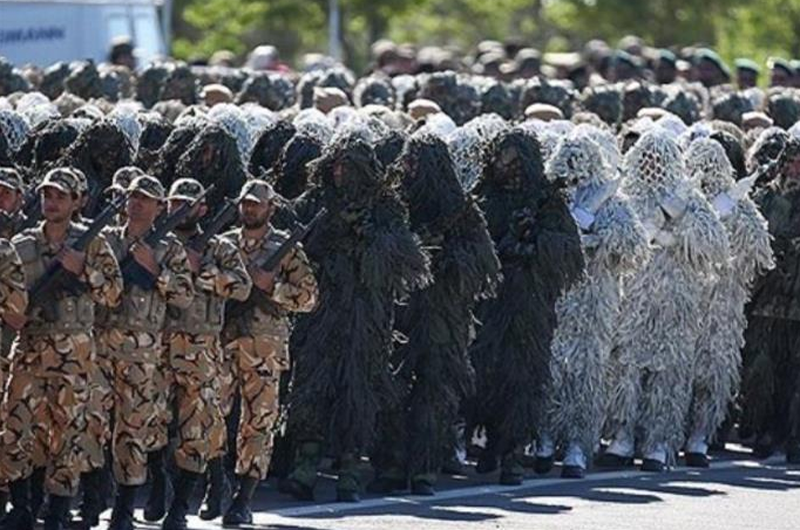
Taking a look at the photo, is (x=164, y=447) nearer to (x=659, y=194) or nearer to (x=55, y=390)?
(x=55, y=390)

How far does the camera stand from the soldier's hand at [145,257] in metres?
14.5

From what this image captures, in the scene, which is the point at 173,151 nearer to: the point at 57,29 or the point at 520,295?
the point at 520,295

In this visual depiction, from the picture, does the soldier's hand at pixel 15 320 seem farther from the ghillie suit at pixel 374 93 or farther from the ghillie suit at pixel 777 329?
the ghillie suit at pixel 374 93

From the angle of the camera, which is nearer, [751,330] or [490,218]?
[490,218]

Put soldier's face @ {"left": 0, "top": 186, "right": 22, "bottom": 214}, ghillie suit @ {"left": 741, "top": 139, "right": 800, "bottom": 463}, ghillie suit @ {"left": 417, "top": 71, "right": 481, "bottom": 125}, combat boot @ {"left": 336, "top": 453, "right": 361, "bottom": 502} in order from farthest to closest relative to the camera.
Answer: ghillie suit @ {"left": 417, "top": 71, "right": 481, "bottom": 125} < ghillie suit @ {"left": 741, "top": 139, "right": 800, "bottom": 463} < combat boot @ {"left": 336, "top": 453, "right": 361, "bottom": 502} < soldier's face @ {"left": 0, "top": 186, "right": 22, "bottom": 214}

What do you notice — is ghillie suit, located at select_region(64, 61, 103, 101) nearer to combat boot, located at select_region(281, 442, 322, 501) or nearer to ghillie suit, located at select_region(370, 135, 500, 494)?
ghillie suit, located at select_region(370, 135, 500, 494)

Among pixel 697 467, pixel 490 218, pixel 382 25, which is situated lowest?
pixel 697 467

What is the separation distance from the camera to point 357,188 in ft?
52.9

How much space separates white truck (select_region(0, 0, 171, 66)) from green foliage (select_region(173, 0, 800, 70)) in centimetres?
1743

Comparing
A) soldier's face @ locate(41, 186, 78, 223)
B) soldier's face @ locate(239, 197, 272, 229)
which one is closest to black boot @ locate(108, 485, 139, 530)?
soldier's face @ locate(41, 186, 78, 223)

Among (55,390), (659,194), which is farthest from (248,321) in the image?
(659,194)

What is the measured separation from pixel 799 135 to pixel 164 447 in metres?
6.24

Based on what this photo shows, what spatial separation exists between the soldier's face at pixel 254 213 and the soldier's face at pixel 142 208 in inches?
27.8

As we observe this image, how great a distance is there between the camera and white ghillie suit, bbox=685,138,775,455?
61.6 feet
